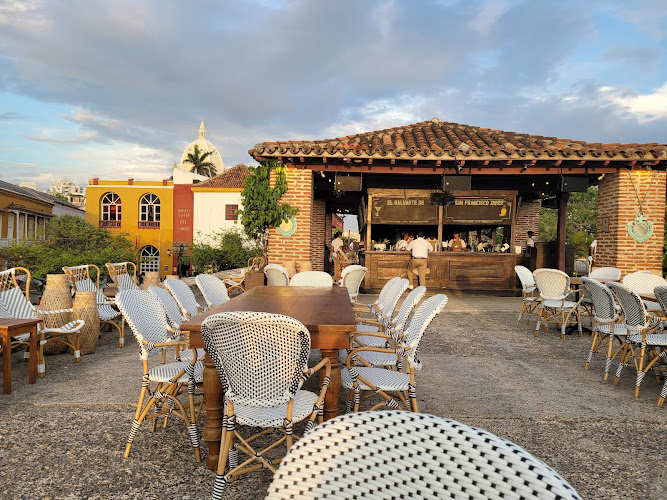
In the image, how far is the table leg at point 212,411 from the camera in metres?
2.42

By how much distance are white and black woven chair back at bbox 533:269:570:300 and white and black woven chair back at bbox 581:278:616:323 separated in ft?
5.62

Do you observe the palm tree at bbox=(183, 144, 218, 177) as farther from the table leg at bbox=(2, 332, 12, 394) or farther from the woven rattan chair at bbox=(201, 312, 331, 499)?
the woven rattan chair at bbox=(201, 312, 331, 499)

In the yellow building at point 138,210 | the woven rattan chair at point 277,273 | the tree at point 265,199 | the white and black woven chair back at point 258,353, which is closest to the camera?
the white and black woven chair back at point 258,353

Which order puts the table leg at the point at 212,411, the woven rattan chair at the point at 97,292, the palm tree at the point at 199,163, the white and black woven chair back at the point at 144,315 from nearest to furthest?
1. the table leg at the point at 212,411
2. the white and black woven chair back at the point at 144,315
3. the woven rattan chair at the point at 97,292
4. the palm tree at the point at 199,163

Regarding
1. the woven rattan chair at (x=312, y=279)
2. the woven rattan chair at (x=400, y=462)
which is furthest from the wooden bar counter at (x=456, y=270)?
the woven rattan chair at (x=400, y=462)

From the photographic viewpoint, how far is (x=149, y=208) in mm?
31453

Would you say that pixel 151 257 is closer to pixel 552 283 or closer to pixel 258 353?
pixel 552 283

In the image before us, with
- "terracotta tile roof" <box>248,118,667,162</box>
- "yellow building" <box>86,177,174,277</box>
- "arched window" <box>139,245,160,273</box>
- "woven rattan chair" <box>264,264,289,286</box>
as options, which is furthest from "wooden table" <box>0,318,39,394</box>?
"arched window" <box>139,245,160,273</box>

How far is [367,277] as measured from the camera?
10.4m

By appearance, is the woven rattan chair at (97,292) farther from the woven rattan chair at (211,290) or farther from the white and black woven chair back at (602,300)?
the white and black woven chair back at (602,300)

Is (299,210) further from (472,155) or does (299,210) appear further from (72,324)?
(72,324)

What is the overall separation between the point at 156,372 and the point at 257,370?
3.41ft

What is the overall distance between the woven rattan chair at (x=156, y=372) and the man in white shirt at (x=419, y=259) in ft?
24.0

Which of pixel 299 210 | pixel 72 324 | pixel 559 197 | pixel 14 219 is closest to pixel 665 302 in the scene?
pixel 72 324
